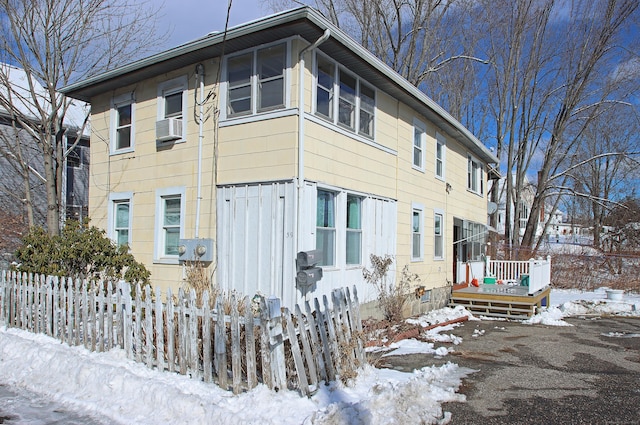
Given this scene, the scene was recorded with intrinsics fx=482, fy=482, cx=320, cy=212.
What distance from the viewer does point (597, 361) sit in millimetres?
7727

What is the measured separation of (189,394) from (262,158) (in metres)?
4.45

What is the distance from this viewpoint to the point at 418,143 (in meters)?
12.9

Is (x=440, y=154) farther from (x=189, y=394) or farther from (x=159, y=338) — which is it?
(x=189, y=394)

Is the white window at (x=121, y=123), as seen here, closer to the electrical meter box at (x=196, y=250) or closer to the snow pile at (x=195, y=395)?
the electrical meter box at (x=196, y=250)

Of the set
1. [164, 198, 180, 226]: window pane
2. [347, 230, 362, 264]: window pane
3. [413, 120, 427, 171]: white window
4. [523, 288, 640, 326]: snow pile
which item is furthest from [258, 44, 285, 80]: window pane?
[523, 288, 640, 326]: snow pile

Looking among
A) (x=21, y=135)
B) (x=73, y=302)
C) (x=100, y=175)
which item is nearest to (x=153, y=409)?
(x=73, y=302)

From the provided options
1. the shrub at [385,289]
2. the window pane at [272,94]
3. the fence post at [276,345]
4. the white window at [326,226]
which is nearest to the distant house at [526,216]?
the shrub at [385,289]

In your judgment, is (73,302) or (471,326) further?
(471,326)

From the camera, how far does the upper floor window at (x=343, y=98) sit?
348 inches

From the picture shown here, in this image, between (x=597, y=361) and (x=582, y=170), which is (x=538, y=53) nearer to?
(x=582, y=170)

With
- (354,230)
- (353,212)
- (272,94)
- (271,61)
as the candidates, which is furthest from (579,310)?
(271,61)

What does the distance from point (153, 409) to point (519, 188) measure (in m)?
27.2

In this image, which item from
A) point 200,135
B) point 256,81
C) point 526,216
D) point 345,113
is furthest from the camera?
point 526,216

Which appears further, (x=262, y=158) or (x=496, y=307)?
(x=496, y=307)
